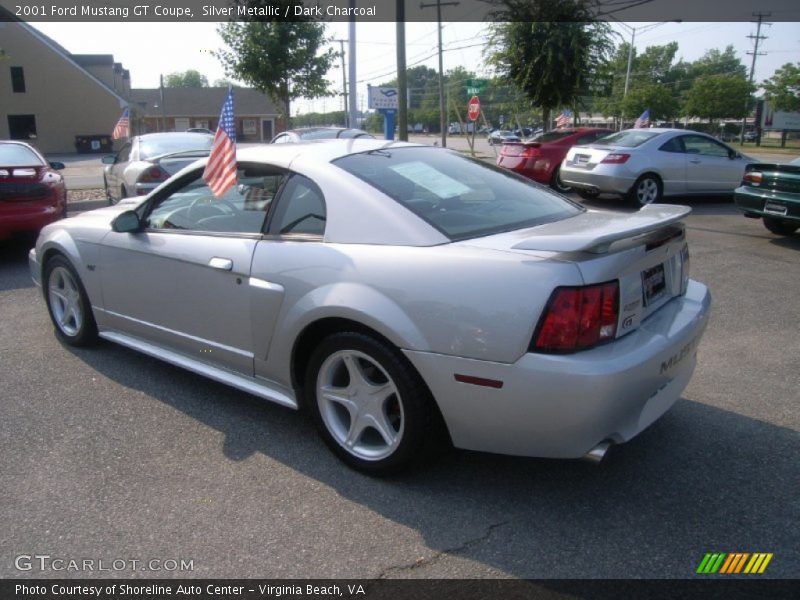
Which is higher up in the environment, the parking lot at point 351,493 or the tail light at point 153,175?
the tail light at point 153,175

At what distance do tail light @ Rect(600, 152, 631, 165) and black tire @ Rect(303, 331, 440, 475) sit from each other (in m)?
9.30

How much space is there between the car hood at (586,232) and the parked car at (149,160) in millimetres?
7346

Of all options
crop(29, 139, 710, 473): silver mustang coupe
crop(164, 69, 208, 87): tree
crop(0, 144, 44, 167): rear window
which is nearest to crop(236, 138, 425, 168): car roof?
crop(29, 139, 710, 473): silver mustang coupe

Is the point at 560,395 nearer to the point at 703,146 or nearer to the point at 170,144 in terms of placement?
the point at 170,144

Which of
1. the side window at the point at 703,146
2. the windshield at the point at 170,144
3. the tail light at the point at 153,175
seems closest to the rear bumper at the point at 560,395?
the tail light at the point at 153,175

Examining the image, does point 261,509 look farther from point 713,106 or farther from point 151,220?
point 713,106

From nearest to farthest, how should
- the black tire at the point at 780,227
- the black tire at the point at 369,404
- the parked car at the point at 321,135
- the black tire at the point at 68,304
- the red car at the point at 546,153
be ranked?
1. the black tire at the point at 369,404
2. the black tire at the point at 68,304
3. the black tire at the point at 780,227
4. the parked car at the point at 321,135
5. the red car at the point at 546,153

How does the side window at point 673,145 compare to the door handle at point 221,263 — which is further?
the side window at point 673,145

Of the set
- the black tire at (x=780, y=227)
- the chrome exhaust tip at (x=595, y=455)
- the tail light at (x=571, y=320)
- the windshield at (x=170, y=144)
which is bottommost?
the black tire at (x=780, y=227)

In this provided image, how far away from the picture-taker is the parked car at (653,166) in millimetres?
11164

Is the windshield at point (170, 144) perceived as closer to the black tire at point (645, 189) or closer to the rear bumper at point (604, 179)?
the rear bumper at point (604, 179)

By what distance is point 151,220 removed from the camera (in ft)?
13.3

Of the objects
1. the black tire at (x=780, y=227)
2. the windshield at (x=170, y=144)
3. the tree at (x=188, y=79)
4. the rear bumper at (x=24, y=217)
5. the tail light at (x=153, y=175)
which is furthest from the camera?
the tree at (x=188, y=79)

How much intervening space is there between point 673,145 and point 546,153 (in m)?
2.44
